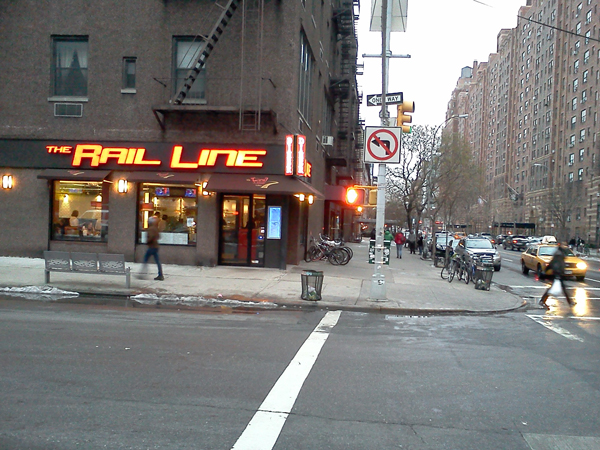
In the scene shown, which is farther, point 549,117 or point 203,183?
point 549,117

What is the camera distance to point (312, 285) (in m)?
12.6

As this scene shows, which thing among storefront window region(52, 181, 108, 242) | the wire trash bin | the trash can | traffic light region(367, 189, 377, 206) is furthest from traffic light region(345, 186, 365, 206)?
storefront window region(52, 181, 108, 242)

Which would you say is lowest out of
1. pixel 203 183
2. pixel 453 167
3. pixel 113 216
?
pixel 113 216

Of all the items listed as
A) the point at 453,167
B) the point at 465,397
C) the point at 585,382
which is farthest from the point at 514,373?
the point at 453,167

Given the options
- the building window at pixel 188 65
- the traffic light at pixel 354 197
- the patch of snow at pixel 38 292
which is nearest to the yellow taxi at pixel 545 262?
the traffic light at pixel 354 197

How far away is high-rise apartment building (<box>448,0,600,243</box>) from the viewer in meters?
61.8

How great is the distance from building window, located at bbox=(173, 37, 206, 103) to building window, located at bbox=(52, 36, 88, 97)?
3.26m

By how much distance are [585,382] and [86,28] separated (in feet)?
58.4

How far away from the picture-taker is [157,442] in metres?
4.34

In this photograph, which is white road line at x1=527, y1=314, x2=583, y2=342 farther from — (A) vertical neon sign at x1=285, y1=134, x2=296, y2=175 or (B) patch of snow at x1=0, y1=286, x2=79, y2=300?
(B) patch of snow at x1=0, y1=286, x2=79, y2=300

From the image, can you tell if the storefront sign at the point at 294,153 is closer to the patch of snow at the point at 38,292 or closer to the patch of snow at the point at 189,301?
the patch of snow at the point at 189,301

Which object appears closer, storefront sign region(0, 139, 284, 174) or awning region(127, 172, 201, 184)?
awning region(127, 172, 201, 184)

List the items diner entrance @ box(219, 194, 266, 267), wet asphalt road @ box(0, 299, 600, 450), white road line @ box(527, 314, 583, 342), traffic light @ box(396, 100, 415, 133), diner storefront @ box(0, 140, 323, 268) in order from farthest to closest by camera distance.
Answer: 1. diner entrance @ box(219, 194, 266, 267)
2. diner storefront @ box(0, 140, 323, 268)
3. traffic light @ box(396, 100, 415, 133)
4. white road line @ box(527, 314, 583, 342)
5. wet asphalt road @ box(0, 299, 600, 450)

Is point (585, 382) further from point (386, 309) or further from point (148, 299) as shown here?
point (148, 299)
